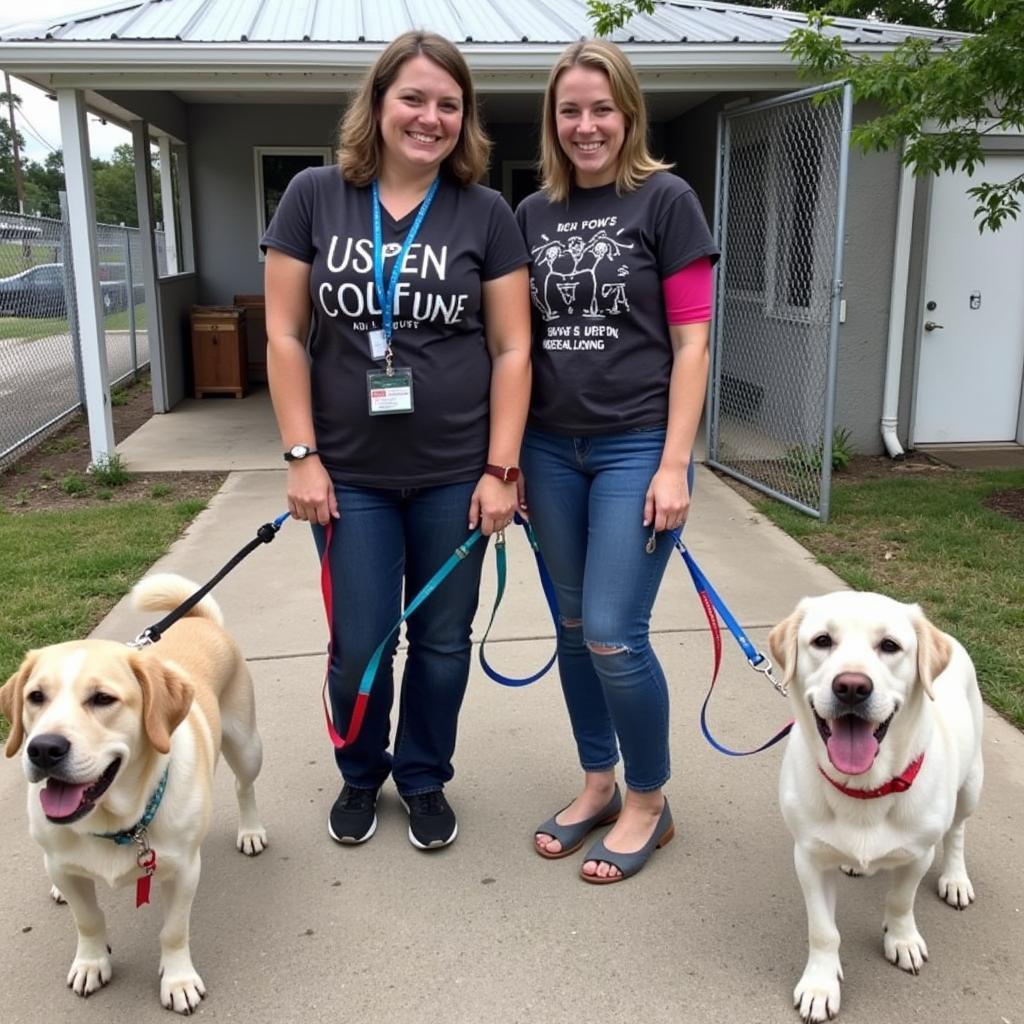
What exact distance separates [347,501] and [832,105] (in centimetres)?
537

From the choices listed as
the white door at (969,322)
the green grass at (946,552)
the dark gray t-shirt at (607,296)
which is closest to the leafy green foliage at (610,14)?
the white door at (969,322)

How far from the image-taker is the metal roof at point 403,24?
687 centimetres

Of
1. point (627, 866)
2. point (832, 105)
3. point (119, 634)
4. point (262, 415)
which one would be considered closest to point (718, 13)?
point (832, 105)

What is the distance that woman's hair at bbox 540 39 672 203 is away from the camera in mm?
2461

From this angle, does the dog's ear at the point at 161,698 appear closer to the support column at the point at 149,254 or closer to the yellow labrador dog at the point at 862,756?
the yellow labrador dog at the point at 862,756

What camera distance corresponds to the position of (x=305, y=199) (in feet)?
8.16

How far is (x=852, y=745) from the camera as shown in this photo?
2.07 metres

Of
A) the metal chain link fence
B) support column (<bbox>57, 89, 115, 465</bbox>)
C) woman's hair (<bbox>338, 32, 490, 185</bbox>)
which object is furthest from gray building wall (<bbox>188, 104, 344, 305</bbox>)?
woman's hair (<bbox>338, 32, 490, 185</bbox>)

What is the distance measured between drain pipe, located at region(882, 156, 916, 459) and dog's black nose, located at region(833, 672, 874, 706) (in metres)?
6.48

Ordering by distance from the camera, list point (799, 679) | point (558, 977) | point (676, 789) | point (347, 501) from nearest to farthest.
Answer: point (799, 679), point (558, 977), point (347, 501), point (676, 789)

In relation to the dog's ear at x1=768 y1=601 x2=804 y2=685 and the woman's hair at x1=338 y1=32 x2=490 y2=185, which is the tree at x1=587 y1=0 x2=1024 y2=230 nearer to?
the woman's hair at x1=338 y1=32 x2=490 y2=185

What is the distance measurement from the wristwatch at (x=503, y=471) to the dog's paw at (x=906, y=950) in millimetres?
1435

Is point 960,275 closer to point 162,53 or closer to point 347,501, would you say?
point 162,53

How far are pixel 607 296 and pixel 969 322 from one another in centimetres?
671
